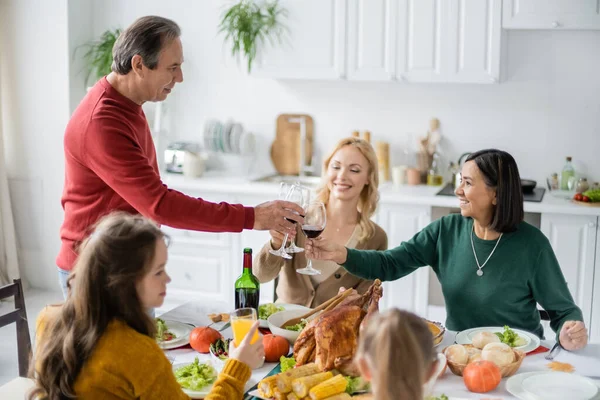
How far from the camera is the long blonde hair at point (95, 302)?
1.69 meters

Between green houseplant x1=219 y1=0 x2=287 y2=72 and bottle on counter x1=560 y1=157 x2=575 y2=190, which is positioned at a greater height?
green houseplant x1=219 y1=0 x2=287 y2=72

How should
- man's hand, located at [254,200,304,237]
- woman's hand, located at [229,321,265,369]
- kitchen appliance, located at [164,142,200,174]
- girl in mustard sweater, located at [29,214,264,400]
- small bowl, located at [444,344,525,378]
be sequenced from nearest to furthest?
girl in mustard sweater, located at [29,214,264,400], woman's hand, located at [229,321,265,369], small bowl, located at [444,344,525,378], man's hand, located at [254,200,304,237], kitchen appliance, located at [164,142,200,174]

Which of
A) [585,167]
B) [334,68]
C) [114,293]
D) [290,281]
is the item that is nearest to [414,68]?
[334,68]

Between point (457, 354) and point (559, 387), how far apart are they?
259mm

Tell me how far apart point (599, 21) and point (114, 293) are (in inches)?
128

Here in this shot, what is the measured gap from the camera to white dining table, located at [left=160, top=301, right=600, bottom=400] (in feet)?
6.50

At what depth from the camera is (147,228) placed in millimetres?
1733

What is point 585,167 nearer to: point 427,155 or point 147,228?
point 427,155

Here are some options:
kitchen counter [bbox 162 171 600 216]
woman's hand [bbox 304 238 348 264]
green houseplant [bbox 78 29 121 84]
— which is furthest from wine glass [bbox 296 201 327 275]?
green houseplant [bbox 78 29 121 84]

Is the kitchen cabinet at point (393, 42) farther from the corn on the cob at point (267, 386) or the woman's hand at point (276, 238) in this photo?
the corn on the cob at point (267, 386)

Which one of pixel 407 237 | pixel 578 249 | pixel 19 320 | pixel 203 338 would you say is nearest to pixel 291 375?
pixel 203 338

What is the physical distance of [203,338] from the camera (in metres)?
2.23

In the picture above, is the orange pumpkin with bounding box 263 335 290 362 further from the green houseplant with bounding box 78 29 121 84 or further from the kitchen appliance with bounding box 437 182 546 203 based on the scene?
the green houseplant with bounding box 78 29 121 84

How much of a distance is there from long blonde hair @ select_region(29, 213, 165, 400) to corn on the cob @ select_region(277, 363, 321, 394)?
0.36 m
